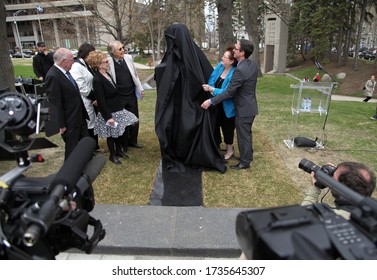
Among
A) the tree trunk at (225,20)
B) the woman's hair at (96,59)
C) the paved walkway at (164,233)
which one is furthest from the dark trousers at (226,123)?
the tree trunk at (225,20)

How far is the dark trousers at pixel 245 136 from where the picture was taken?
4.73m

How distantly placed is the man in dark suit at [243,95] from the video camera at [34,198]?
10.4ft

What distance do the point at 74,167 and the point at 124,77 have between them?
3.99 meters

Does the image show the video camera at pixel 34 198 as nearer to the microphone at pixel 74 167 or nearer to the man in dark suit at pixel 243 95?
the microphone at pixel 74 167

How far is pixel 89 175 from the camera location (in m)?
1.50

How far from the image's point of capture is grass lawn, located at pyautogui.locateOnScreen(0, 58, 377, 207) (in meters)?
4.12

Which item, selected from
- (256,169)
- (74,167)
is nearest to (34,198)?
(74,167)

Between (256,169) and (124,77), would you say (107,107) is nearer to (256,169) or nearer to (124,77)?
(124,77)

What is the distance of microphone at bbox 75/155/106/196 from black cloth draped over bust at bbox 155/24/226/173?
10.2 feet

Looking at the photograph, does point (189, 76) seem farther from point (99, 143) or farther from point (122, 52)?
point (99, 143)

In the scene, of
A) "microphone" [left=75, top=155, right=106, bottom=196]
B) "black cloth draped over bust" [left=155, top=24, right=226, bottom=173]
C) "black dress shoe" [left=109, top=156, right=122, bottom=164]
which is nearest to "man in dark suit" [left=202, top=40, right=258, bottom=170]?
"black cloth draped over bust" [left=155, top=24, right=226, bottom=173]

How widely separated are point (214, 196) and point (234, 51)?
2.07 metres

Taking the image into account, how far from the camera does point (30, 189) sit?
1283 millimetres

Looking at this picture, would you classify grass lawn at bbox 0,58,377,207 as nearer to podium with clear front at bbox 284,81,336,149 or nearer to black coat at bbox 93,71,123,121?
podium with clear front at bbox 284,81,336,149
